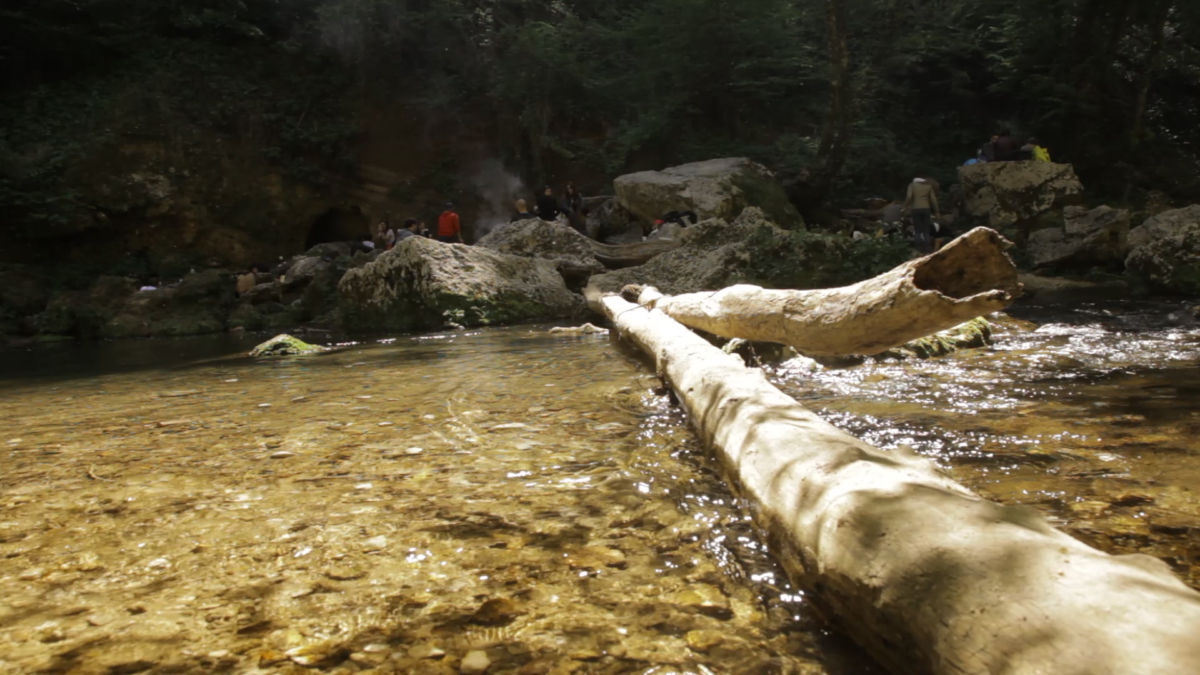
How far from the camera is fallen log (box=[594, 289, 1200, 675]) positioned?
107 centimetres

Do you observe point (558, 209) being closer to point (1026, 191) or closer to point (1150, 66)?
point (1026, 191)

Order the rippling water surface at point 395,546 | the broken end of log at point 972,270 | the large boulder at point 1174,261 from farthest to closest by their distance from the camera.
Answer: the large boulder at point 1174,261, the broken end of log at point 972,270, the rippling water surface at point 395,546

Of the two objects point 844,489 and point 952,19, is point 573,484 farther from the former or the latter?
point 952,19

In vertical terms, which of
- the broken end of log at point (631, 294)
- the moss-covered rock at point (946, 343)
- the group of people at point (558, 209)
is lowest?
the moss-covered rock at point (946, 343)

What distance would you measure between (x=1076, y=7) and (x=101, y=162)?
27.5 metres

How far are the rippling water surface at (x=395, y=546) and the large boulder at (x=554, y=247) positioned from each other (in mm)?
8655

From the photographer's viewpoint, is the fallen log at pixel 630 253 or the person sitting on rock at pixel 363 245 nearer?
the fallen log at pixel 630 253

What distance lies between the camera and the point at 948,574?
1.32m

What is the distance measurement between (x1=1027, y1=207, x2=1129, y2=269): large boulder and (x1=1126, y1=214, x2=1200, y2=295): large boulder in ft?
10.2

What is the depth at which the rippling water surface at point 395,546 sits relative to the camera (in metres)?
1.57

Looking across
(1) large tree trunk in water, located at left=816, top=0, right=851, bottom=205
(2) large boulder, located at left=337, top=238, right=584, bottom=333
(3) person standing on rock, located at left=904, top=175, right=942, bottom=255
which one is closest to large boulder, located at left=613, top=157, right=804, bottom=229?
(1) large tree trunk in water, located at left=816, top=0, right=851, bottom=205

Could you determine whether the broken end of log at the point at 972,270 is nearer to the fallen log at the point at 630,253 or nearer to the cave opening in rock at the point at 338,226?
the fallen log at the point at 630,253

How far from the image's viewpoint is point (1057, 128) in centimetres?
2028

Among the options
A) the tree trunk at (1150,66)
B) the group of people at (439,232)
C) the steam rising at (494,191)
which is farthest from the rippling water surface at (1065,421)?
the steam rising at (494,191)
